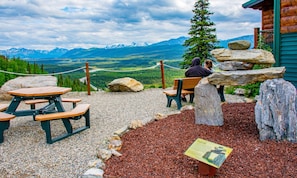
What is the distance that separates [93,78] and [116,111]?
3.87 meters

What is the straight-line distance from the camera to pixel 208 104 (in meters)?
5.05

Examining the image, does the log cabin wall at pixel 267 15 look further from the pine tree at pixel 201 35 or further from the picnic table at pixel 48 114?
the picnic table at pixel 48 114

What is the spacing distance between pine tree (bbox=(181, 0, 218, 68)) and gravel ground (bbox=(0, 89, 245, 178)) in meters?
10.1

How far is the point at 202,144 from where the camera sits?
3402 mm

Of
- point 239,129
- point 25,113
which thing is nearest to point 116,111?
point 25,113

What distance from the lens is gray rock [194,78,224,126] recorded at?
5012 millimetres

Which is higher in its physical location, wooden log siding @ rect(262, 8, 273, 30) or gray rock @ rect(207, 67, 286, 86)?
wooden log siding @ rect(262, 8, 273, 30)

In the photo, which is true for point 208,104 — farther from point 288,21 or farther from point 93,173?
point 288,21

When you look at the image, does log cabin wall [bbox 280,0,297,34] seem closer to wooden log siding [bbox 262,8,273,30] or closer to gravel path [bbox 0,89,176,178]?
gravel path [bbox 0,89,176,178]

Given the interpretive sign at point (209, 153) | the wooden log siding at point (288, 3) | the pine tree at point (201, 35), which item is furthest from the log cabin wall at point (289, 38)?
the pine tree at point (201, 35)

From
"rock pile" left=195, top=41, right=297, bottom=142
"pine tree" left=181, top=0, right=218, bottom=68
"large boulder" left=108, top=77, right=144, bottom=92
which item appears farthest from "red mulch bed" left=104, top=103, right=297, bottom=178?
"pine tree" left=181, top=0, right=218, bottom=68

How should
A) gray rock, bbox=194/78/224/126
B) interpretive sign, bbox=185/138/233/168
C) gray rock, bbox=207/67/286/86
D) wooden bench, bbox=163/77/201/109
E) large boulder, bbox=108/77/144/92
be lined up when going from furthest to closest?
1. large boulder, bbox=108/77/144/92
2. wooden bench, bbox=163/77/201/109
3. gray rock, bbox=194/78/224/126
4. gray rock, bbox=207/67/286/86
5. interpretive sign, bbox=185/138/233/168

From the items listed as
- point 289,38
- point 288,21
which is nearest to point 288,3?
point 288,21

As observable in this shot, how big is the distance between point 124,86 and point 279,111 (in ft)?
23.1
